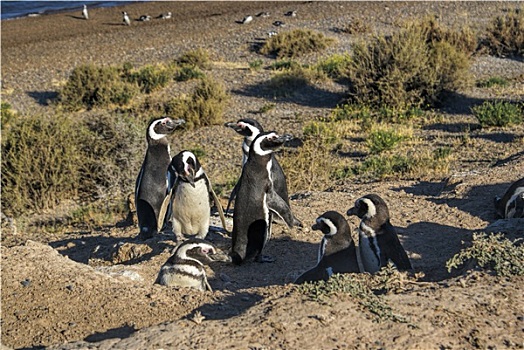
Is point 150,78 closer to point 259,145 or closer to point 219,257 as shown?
point 259,145

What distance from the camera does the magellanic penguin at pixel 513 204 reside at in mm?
6852

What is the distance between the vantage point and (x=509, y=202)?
7066 mm

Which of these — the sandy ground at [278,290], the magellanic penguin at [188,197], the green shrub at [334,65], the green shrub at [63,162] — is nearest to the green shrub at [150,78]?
the sandy ground at [278,290]

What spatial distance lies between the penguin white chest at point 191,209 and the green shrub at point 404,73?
7.78 meters

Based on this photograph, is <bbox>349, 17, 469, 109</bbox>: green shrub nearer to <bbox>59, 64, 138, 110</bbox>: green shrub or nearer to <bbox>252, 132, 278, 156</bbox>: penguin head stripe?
<bbox>59, 64, 138, 110</bbox>: green shrub

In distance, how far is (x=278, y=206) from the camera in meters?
7.20

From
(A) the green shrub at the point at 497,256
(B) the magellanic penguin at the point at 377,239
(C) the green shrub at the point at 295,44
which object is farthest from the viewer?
(C) the green shrub at the point at 295,44

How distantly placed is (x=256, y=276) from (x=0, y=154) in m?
6.41

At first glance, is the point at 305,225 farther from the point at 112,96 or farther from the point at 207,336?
the point at 112,96

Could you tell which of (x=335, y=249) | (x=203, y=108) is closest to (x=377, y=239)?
(x=335, y=249)

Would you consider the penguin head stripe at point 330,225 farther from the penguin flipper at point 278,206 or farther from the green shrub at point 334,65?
the green shrub at point 334,65

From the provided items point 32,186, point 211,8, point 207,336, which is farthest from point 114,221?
point 211,8

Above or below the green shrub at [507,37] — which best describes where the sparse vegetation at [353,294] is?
above

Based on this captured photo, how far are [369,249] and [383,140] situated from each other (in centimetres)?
604
